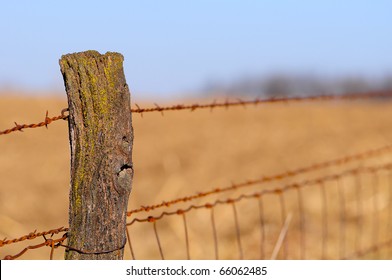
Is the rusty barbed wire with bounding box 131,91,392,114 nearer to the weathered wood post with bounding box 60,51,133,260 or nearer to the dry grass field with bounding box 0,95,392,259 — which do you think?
the weathered wood post with bounding box 60,51,133,260

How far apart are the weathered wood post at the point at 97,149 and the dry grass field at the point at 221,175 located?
7.88 feet

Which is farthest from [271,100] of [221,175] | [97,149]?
[221,175]

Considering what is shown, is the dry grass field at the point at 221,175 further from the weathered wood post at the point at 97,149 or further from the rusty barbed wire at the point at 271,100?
the weathered wood post at the point at 97,149

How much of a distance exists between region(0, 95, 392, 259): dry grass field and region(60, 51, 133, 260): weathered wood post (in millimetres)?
2401

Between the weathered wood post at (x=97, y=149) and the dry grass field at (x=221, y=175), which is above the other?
the dry grass field at (x=221, y=175)

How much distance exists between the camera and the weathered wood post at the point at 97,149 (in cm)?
260

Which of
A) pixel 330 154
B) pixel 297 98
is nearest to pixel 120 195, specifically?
pixel 297 98

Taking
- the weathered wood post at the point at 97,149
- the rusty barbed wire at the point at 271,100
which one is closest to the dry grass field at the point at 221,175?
the rusty barbed wire at the point at 271,100

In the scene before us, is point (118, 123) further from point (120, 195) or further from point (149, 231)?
point (149, 231)

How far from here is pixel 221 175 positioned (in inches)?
384

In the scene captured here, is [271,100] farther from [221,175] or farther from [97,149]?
[221,175]

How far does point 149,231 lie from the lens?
6.67 m

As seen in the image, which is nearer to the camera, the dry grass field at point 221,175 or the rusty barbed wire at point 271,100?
the rusty barbed wire at point 271,100
